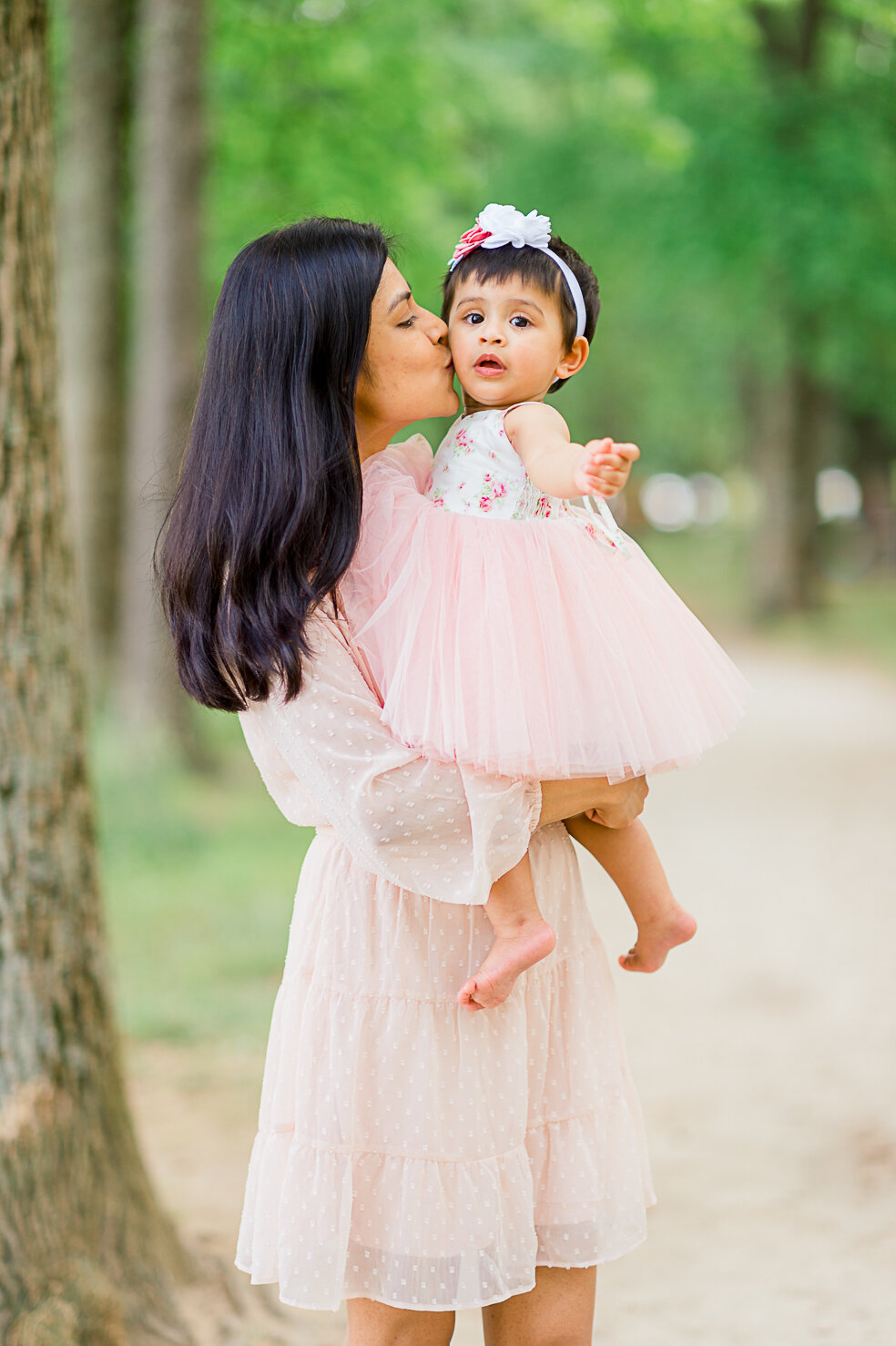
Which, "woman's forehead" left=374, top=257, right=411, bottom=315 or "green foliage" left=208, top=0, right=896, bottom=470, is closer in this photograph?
"woman's forehead" left=374, top=257, right=411, bottom=315

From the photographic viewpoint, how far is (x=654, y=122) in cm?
1305

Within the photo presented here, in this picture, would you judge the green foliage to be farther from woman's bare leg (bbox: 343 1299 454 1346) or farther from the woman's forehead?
woman's bare leg (bbox: 343 1299 454 1346)

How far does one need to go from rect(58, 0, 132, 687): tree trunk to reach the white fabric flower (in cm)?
757

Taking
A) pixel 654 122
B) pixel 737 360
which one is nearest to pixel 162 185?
pixel 654 122

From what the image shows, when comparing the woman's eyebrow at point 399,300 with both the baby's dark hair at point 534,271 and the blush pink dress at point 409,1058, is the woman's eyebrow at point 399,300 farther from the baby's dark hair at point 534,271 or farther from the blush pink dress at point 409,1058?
the blush pink dress at point 409,1058

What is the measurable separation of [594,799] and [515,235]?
0.85 m

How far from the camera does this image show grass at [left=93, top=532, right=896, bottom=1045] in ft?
18.8

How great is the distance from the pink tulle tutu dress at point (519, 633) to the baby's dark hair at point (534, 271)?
0.21 metres

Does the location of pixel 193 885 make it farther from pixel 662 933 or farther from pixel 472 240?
pixel 472 240

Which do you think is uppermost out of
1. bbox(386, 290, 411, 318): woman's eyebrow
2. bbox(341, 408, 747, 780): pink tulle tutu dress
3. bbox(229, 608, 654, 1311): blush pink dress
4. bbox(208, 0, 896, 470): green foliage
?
bbox(208, 0, 896, 470): green foliage

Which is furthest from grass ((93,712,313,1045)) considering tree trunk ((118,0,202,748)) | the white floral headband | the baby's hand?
the baby's hand

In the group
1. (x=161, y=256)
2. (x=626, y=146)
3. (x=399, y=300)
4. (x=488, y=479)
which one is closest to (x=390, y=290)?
(x=399, y=300)

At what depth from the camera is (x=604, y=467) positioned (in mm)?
1758

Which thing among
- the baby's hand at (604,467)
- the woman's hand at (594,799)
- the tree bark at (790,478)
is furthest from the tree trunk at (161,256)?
the tree bark at (790,478)
